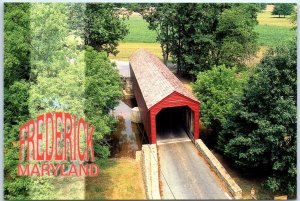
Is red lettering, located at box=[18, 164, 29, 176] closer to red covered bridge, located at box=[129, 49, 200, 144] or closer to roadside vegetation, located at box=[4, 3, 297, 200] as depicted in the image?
roadside vegetation, located at box=[4, 3, 297, 200]

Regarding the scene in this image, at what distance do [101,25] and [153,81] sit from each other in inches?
485

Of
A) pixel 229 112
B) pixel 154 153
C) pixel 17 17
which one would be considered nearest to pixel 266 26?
pixel 229 112

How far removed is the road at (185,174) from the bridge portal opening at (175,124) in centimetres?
107

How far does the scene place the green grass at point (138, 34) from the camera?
61.8 metres

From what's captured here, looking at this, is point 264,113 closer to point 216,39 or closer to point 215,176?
point 215,176

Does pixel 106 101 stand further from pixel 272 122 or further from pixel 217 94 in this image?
pixel 272 122

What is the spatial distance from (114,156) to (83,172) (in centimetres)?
836

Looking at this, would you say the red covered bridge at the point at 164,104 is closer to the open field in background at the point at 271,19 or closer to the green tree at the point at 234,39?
the green tree at the point at 234,39

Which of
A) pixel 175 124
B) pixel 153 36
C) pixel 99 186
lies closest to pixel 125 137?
pixel 175 124

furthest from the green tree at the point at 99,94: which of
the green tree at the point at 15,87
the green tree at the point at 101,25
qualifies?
the green tree at the point at 101,25

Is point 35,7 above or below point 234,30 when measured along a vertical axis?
above

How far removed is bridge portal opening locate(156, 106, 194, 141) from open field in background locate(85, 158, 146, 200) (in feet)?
10.5

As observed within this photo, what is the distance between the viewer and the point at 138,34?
64.9 metres

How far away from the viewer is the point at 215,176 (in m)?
20.3
